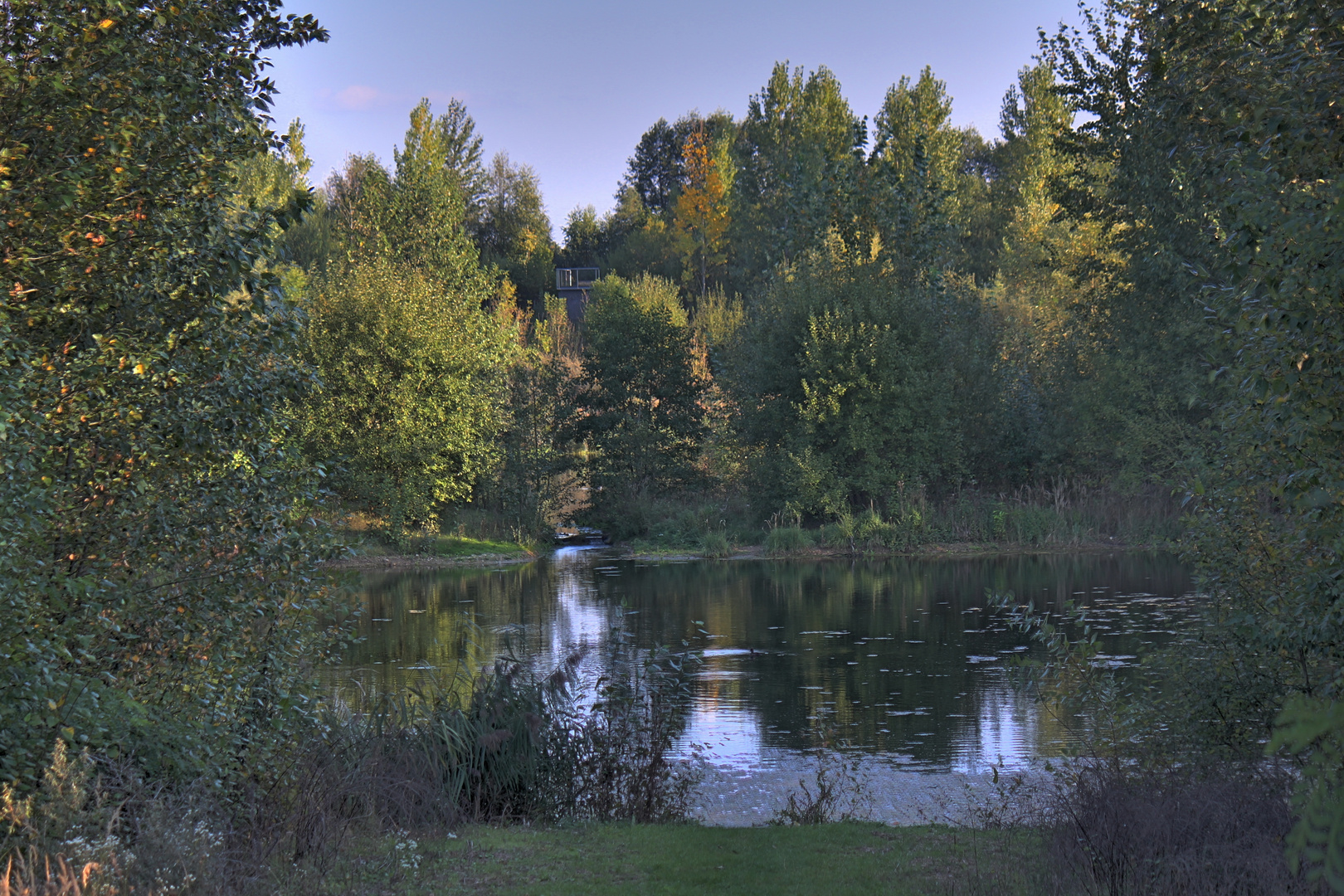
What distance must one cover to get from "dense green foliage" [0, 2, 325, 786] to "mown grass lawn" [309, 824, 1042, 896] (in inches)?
56.6

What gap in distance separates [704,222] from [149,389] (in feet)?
211

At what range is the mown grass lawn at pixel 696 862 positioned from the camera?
290 inches

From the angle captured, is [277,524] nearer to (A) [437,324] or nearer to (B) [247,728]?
(B) [247,728]

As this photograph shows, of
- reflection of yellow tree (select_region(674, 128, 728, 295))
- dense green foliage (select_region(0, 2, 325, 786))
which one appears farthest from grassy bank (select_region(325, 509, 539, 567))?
reflection of yellow tree (select_region(674, 128, 728, 295))

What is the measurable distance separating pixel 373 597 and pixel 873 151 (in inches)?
1255

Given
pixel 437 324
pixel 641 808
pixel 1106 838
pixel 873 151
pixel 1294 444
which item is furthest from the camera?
pixel 873 151

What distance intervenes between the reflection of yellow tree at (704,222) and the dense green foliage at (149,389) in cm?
6113

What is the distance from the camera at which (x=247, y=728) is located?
25.6ft

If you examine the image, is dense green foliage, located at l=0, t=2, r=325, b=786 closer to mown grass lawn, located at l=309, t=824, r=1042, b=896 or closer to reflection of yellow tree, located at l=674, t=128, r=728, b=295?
mown grass lawn, located at l=309, t=824, r=1042, b=896

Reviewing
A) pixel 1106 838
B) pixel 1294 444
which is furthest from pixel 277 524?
pixel 1294 444

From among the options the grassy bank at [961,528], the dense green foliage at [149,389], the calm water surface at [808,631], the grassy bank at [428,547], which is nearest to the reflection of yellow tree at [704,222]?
the grassy bank at [961,528]

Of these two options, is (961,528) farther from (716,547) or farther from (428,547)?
(428,547)

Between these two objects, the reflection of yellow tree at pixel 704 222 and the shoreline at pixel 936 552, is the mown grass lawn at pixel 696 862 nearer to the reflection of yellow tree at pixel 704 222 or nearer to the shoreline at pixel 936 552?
the shoreline at pixel 936 552

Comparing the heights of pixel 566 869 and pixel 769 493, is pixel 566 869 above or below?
below
